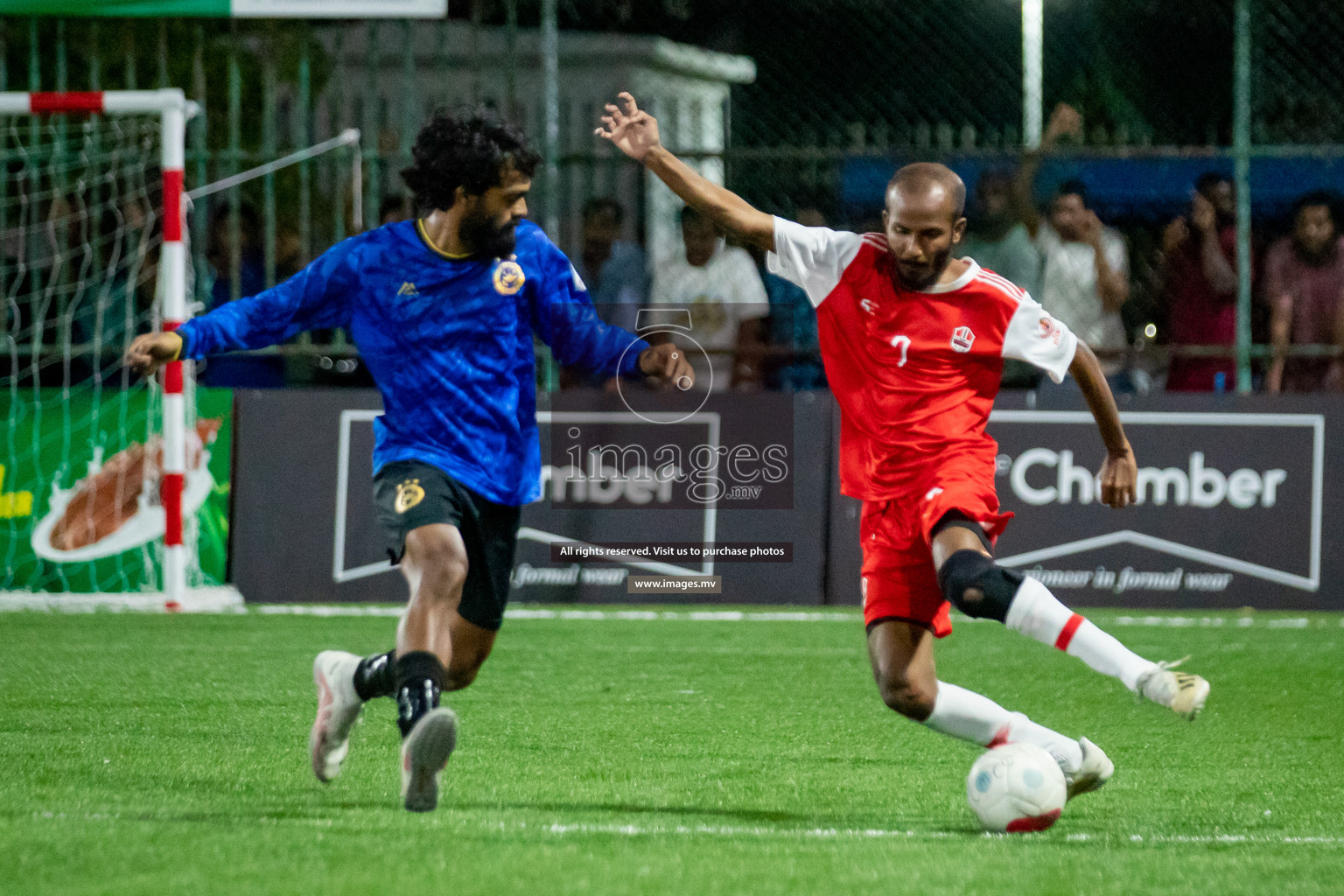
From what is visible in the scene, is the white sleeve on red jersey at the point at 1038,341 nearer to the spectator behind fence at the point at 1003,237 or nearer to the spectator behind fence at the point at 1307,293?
the spectator behind fence at the point at 1003,237

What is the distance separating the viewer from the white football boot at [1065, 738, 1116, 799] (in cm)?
481

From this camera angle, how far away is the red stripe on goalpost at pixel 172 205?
9.57 m

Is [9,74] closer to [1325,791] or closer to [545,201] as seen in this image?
[545,201]

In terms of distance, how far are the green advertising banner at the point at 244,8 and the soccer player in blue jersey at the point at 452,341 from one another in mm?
5346

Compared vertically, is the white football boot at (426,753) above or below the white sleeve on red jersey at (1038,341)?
below

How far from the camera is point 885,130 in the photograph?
11.2 m

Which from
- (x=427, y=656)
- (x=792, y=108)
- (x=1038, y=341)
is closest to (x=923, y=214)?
(x=1038, y=341)

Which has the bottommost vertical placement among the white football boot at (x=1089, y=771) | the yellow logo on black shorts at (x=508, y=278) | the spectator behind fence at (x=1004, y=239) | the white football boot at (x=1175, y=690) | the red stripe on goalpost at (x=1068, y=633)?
the white football boot at (x=1089, y=771)

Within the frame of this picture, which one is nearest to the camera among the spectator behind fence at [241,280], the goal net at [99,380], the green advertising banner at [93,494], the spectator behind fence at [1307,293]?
the goal net at [99,380]

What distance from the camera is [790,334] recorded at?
35.0ft

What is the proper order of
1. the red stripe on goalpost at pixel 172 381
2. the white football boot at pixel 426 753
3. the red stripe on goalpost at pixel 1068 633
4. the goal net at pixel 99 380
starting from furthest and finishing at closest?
the goal net at pixel 99 380 → the red stripe on goalpost at pixel 172 381 → the red stripe on goalpost at pixel 1068 633 → the white football boot at pixel 426 753

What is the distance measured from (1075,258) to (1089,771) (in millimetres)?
6201

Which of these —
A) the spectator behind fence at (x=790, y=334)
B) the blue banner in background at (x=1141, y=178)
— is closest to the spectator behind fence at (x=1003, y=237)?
the blue banner in background at (x=1141, y=178)

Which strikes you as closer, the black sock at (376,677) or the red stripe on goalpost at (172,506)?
the black sock at (376,677)
